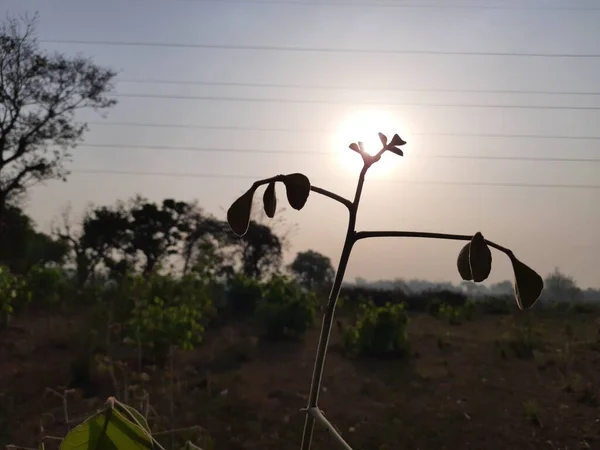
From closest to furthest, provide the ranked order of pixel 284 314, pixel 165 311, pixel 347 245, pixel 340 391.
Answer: pixel 347 245 → pixel 340 391 → pixel 165 311 → pixel 284 314

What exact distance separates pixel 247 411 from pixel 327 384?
1.89 ft

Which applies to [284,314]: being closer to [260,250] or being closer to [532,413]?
[532,413]

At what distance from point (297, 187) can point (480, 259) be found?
76mm

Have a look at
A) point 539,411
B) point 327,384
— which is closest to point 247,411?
point 327,384

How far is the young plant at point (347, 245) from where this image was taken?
18 centimetres

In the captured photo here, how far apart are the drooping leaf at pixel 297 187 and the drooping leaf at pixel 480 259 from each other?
0.07m

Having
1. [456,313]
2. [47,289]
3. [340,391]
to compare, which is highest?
[456,313]

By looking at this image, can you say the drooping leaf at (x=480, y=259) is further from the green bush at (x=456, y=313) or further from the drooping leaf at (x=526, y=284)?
the green bush at (x=456, y=313)

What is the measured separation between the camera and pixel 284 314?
12.9ft

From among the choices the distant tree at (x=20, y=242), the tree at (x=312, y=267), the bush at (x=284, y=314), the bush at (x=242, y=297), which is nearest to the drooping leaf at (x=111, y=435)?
the bush at (x=284, y=314)

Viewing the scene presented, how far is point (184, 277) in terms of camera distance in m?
3.48

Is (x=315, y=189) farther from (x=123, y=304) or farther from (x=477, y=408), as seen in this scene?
(x=123, y=304)

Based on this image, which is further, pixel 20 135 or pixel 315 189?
pixel 20 135

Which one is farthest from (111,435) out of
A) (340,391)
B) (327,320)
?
(340,391)
